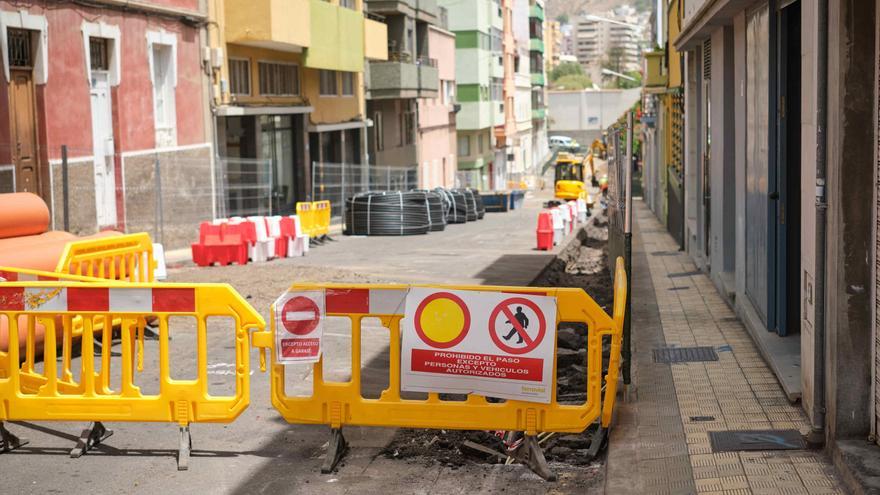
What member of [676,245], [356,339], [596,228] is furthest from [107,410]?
[596,228]

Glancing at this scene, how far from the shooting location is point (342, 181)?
38469mm

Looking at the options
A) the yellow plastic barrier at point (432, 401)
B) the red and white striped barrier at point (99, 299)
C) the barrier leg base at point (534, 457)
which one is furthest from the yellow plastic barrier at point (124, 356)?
the barrier leg base at point (534, 457)

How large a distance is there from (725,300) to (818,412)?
7.05 metres

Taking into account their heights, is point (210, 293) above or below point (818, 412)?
above

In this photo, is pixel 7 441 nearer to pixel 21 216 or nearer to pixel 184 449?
pixel 184 449

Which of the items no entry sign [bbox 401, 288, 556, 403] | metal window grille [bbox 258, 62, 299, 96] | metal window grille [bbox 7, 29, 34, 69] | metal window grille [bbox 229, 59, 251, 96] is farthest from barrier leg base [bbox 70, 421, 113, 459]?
metal window grille [bbox 258, 62, 299, 96]

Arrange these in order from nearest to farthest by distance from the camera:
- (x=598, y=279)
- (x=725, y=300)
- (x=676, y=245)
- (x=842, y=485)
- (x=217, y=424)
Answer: (x=842, y=485) < (x=217, y=424) < (x=725, y=300) < (x=598, y=279) < (x=676, y=245)

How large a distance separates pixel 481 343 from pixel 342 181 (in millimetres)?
31049

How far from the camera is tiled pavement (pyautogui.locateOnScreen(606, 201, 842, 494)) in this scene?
6777mm

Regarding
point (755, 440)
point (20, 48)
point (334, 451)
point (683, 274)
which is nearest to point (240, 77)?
point (20, 48)

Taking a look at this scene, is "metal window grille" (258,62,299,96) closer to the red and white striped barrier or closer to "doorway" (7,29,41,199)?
"doorway" (7,29,41,199)

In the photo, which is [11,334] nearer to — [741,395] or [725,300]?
[741,395]

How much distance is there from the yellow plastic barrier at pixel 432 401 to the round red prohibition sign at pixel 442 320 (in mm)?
114

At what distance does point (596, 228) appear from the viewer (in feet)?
128
